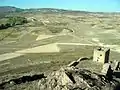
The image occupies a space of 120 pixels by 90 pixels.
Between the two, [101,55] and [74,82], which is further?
[101,55]

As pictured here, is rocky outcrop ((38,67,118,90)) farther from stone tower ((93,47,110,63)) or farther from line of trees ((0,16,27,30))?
line of trees ((0,16,27,30))

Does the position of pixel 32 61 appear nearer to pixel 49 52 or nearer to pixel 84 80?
pixel 49 52

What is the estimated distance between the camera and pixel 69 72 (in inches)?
964

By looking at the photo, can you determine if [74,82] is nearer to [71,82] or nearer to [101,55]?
[71,82]

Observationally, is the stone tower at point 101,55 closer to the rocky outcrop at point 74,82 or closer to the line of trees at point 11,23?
the rocky outcrop at point 74,82

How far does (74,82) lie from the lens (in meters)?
23.1

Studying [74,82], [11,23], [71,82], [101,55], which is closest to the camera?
[71,82]

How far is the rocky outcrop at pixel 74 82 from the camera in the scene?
888 inches

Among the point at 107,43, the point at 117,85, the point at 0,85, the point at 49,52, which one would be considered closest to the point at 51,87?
the point at 0,85

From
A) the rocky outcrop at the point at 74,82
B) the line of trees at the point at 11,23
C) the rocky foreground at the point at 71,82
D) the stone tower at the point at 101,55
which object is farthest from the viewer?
the line of trees at the point at 11,23

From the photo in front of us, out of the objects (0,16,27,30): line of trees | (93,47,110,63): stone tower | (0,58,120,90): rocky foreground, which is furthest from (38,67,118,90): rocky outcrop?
(0,16,27,30): line of trees

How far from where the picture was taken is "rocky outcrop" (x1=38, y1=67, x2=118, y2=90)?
22.5 meters

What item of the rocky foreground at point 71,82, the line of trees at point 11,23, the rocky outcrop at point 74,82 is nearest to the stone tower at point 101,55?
the rocky foreground at point 71,82

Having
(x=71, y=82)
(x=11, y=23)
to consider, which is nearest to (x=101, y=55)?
(x=71, y=82)
